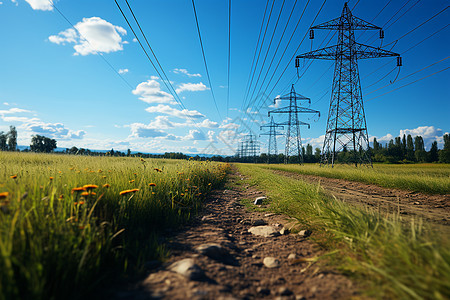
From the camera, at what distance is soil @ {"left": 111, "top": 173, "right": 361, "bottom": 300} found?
4.69 ft

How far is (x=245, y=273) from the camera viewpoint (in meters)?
1.85

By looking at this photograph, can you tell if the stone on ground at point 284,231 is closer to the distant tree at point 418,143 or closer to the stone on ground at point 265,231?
the stone on ground at point 265,231

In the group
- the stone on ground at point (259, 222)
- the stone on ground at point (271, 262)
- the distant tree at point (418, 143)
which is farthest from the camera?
the distant tree at point (418, 143)

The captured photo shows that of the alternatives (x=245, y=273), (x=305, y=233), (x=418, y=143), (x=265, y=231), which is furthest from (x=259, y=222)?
(x=418, y=143)

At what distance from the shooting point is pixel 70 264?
4.80ft

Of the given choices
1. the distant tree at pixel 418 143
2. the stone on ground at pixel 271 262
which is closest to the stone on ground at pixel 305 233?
the stone on ground at pixel 271 262

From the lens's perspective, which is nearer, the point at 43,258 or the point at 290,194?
the point at 43,258

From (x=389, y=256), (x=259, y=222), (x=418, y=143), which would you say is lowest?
(x=259, y=222)

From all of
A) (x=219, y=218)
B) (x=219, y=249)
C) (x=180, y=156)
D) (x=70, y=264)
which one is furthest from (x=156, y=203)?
(x=180, y=156)

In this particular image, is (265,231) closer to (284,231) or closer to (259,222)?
(284,231)

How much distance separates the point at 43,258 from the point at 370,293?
231cm

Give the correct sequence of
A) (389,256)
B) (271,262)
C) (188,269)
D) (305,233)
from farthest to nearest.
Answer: (305,233) → (271,262) → (188,269) → (389,256)

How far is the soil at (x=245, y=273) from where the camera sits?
4.69 ft

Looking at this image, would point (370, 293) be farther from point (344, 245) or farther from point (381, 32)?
point (381, 32)
